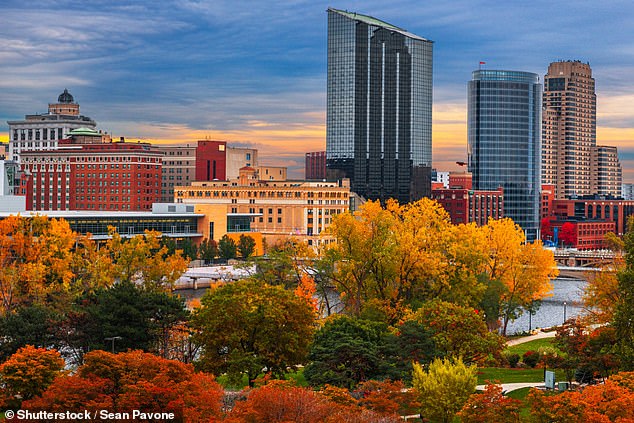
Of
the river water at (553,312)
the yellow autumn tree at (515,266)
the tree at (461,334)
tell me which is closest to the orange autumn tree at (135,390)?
the tree at (461,334)

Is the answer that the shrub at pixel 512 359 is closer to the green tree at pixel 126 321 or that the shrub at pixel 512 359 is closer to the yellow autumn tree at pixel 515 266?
the green tree at pixel 126 321

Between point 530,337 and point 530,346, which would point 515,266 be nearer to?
point 530,337

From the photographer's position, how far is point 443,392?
149ft

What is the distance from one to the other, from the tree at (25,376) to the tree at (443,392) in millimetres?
16955

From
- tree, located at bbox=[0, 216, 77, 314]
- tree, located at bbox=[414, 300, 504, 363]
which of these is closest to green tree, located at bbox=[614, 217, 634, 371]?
tree, located at bbox=[414, 300, 504, 363]

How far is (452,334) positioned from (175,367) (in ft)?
68.7

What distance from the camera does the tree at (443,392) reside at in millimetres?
45344

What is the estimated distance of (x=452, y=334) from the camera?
59.6 metres

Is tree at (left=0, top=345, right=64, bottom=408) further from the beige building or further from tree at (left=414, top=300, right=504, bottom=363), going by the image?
the beige building

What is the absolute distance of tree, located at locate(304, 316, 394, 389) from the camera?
52.3 m

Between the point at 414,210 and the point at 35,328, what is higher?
the point at 414,210

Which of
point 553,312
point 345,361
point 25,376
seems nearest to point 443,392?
point 345,361

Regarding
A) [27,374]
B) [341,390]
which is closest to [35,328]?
[27,374]

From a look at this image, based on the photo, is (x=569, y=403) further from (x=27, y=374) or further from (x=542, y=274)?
(x=542, y=274)
